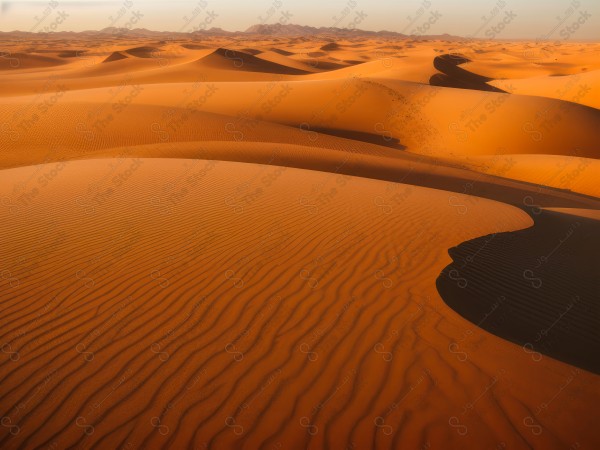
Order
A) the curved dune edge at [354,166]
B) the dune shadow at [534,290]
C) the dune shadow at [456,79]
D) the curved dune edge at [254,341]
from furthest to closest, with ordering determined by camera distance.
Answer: the dune shadow at [456,79], the curved dune edge at [354,166], the dune shadow at [534,290], the curved dune edge at [254,341]

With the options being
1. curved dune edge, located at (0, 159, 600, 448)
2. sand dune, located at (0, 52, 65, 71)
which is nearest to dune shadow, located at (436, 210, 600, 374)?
curved dune edge, located at (0, 159, 600, 448)

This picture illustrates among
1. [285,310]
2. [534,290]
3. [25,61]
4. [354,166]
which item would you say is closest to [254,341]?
[285,310]

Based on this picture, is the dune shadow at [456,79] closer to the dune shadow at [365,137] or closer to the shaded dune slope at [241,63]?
the dune shadow at [365,137]

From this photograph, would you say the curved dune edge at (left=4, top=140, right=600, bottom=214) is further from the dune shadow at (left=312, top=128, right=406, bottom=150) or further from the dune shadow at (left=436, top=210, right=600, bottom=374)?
the dune shadow at (left=312, top=128, right=406, bottom=150)

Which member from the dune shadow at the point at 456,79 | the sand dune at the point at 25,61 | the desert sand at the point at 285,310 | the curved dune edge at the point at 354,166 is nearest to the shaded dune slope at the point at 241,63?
the dune shadow at the point at 456,79

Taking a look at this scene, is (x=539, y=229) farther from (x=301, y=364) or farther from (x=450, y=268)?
(x=301, y=364)
